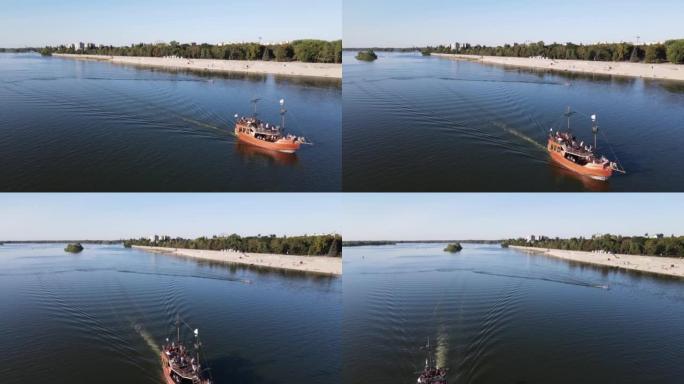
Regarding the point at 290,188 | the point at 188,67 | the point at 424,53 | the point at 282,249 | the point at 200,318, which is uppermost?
the point at 424,53

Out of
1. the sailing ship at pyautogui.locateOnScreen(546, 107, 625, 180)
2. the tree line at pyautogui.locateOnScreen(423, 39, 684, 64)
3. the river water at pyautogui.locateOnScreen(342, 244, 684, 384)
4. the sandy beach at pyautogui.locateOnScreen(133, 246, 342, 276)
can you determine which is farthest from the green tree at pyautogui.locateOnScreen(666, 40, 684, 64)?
the sandy beach at pyautogui.locateOnScreen(133, 246, 342, 276)

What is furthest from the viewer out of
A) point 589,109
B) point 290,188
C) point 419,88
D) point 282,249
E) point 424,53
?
point 424,53

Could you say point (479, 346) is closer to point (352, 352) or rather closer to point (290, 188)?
point (352, 352)

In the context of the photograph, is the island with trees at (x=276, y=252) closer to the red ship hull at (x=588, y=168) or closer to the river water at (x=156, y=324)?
the river water at (x=156, y=324)

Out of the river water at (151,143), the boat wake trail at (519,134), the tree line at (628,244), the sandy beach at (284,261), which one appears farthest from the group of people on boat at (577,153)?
the tree line at (628,244)

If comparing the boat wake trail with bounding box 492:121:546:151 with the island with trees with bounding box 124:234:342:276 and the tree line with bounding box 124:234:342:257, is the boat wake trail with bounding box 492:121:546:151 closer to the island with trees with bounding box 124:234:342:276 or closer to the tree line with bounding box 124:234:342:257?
the island with trees with bounding box 124:234:342:276

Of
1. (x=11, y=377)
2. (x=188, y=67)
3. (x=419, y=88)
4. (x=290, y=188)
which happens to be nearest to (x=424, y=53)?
(x=188, y=67)

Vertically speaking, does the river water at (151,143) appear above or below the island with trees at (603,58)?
below

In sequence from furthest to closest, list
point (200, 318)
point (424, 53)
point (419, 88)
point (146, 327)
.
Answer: point (424, 53), point (419, 88), point (200, 318), point (146, 327)
